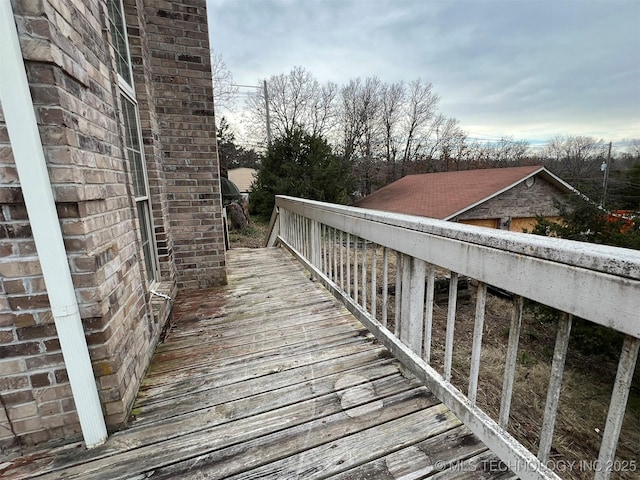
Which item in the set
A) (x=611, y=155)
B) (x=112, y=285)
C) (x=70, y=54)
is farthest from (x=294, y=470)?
(x=611, y=155)

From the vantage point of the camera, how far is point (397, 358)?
1923mm

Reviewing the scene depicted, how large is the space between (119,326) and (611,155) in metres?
36.1

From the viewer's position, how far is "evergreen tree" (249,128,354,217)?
44.7 ft

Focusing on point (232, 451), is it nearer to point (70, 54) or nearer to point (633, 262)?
point (633, 262)

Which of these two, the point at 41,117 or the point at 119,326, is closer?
the point at 41,117

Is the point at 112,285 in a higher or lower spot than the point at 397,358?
higher

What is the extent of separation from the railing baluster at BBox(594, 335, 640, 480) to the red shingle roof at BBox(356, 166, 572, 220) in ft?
39.3

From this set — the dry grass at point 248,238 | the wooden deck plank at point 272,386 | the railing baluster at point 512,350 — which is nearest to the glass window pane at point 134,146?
the wooden deck plank at point 272,386

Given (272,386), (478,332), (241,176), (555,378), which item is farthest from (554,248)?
(241,176)

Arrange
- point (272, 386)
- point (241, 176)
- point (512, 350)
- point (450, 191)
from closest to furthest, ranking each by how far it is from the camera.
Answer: point (512, 350)
point (272, 386)
point (450, 191)
point (241, 176)

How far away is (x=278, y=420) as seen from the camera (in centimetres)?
148

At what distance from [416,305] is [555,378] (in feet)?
2.56

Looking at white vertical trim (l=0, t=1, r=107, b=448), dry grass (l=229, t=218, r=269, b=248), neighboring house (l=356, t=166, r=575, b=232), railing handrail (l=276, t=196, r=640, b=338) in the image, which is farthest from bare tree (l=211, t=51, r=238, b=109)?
railing handrail (l=276, t=196, r=640, b=338)

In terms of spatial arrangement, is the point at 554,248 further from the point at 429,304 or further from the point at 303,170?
the point at 303,170
